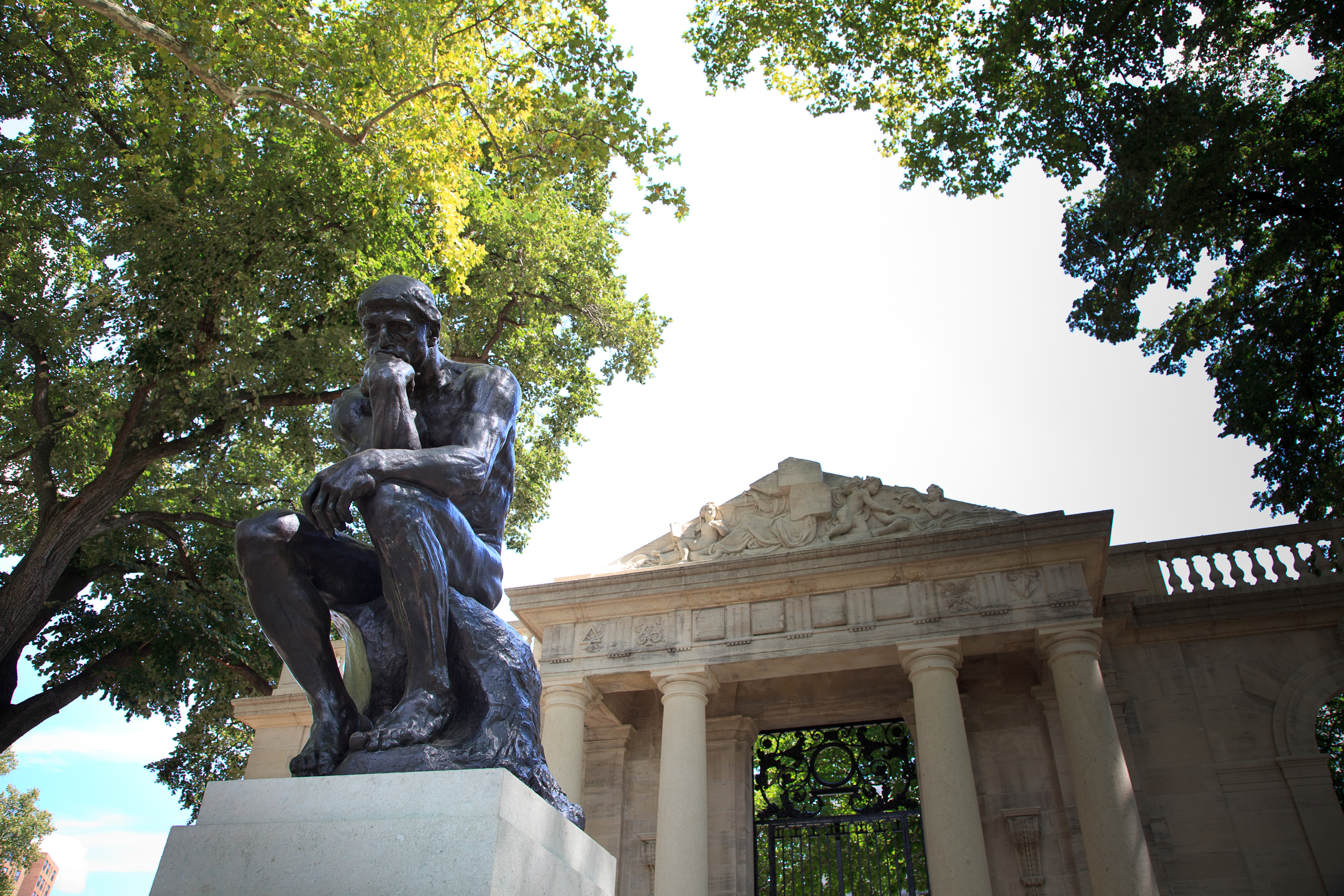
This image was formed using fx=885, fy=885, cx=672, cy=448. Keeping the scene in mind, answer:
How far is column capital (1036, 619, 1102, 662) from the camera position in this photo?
12.5 m

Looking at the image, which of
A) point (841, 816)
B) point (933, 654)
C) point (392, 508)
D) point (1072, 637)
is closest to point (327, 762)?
point (392, 508)

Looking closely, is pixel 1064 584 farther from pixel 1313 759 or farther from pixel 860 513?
pixel 1313 759

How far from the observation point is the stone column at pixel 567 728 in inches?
541

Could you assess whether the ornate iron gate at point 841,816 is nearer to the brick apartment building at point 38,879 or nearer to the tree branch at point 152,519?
the tree branch at point 152,519

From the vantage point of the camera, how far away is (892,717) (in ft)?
49.6

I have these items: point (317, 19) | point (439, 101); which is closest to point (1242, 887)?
point (439, 101)

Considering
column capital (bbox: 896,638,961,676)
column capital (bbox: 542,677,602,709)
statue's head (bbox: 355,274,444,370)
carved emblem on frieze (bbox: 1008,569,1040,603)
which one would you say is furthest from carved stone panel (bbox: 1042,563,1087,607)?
statue's head (bbox: 355,274,444,370)

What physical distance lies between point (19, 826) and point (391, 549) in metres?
47.5

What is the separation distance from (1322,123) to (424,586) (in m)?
13.3

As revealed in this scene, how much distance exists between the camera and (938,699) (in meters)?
12.7

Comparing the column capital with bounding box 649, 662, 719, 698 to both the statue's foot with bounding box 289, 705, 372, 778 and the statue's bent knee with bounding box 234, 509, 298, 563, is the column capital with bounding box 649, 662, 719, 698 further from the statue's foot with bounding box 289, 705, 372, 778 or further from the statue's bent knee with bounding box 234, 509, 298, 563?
the statue's bent knee with bounding box 234, 509, 298, 563

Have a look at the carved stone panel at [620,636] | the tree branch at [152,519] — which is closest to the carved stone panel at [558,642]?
the carved stone panel at [620,636]

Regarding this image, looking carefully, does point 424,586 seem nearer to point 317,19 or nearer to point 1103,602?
point 317,19

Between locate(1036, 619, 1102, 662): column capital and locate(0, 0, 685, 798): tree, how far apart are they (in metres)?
8.15
